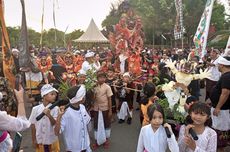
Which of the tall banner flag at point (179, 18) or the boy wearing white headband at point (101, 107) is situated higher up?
the tall banner flag at point (179, 18)

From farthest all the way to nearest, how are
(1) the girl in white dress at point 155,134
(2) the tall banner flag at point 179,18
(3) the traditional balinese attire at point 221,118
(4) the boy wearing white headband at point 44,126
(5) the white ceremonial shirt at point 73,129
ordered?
1. (2) the tall banner flag at point 179,18
2. (3) the traditional balinese attire at point 221,118
3. (4) the boy wearing white headband at point 44,126
4. (5) the white ceremonial shirt at point 73,129
5. (1) the girl in white dress at point 155,134

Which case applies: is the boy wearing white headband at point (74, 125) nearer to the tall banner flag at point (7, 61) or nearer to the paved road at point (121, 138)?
the tall banner flag at point (7, 61)

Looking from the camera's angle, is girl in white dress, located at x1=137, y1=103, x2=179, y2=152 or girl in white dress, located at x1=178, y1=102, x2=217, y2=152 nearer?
girl in white dress, located at x1=178, y1=102, x2=217, y2=152

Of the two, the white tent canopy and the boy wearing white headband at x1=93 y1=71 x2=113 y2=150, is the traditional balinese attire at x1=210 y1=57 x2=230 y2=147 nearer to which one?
the boy wearing white headband at x1=93 y1=71 x2=113 y2=150

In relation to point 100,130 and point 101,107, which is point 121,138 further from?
point 101,107

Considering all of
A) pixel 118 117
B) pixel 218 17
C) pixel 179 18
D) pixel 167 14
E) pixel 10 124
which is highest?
pixel 167 14

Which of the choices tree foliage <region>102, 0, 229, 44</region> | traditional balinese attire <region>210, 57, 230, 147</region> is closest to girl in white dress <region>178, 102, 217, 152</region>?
traditional balinese attire <region>210, 57, 230, 147</region>

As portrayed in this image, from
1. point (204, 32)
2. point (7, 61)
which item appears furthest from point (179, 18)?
point (7, 61)

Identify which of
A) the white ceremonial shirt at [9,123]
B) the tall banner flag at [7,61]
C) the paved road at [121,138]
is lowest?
the paved road at [121,138]

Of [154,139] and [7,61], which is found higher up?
[7,61]

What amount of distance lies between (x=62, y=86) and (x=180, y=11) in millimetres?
7329

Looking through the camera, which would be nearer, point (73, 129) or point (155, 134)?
point (155, 134)

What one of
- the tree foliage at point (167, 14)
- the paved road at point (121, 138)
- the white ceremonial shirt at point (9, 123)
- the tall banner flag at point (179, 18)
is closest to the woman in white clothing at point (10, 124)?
the white ceremonial shirt at point (9, 123)

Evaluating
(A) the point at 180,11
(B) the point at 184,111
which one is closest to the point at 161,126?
(B) the point at 184,111
